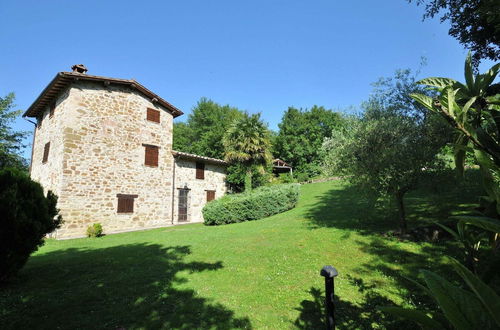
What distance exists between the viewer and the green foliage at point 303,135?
42344 mm

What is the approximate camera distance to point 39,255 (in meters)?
9.90

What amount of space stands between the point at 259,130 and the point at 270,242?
43.8 ft

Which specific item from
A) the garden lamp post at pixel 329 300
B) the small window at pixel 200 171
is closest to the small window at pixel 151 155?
the small window at pixel 200 171

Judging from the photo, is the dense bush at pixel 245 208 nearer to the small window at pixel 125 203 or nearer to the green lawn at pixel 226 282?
the small window at pixel 125 203

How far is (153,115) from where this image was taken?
19344mm

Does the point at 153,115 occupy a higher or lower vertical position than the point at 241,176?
higher

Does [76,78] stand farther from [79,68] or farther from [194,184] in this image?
[194,184]

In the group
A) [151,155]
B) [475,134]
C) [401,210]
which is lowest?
[401,210]

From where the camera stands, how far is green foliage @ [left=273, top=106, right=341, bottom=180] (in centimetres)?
4234

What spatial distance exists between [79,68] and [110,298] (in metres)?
16.2

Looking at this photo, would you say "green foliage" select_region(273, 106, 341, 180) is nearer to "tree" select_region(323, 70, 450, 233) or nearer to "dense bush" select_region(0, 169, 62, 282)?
"tree" select_region(323, 70, 450, 233)

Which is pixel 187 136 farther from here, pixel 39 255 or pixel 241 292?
pixel 241 292

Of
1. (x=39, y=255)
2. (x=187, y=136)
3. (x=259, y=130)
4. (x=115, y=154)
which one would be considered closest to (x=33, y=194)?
(x=39, y=255)

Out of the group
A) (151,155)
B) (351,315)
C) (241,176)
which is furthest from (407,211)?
(151,155)
